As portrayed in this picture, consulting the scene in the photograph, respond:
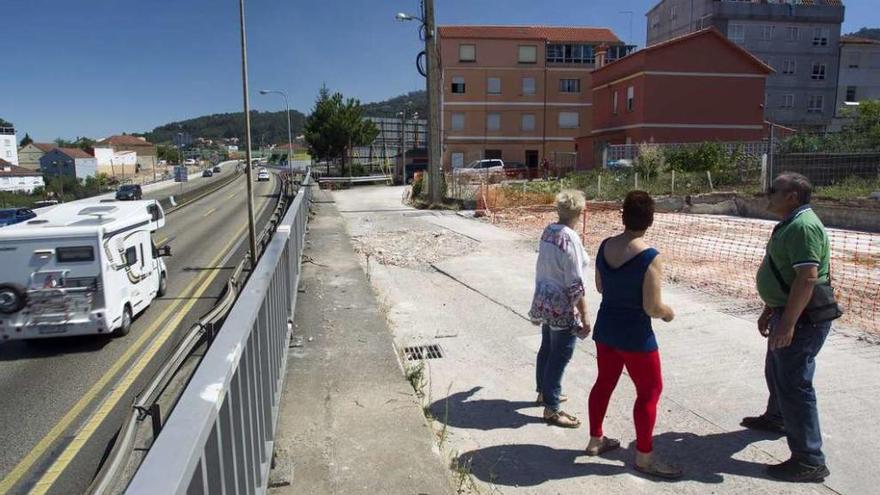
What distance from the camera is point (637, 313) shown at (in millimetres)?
3605

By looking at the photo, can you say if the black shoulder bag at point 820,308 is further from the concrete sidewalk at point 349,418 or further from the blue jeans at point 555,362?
the concrete sidewalk at point 349,418

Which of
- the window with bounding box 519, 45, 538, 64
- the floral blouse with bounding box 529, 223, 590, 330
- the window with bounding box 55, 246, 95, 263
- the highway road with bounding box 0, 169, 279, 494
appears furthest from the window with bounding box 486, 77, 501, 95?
the floral blouse with bounding box 529, 223, 590, 330

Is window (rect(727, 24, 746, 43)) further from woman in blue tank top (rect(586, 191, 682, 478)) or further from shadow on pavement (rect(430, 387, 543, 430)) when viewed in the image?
woman in blue tank top (rect(586, 191, 682, 478))

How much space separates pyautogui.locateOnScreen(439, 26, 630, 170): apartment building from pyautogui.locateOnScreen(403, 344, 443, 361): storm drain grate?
2037 inches

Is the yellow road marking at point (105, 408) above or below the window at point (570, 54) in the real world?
below

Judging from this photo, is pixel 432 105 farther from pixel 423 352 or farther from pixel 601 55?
pixel 601 55

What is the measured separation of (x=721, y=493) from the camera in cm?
356

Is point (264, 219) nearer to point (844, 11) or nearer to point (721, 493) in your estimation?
point (721, 493)

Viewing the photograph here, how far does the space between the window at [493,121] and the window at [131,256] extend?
4928 cm

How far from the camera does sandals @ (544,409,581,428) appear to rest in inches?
175

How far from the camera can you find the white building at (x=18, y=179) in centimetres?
9025

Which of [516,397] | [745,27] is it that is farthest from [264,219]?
[745,27]

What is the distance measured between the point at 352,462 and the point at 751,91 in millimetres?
44035

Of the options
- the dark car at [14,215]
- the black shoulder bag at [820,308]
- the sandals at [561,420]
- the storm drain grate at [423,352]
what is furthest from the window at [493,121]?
the black shoulder bag at [820,308]
